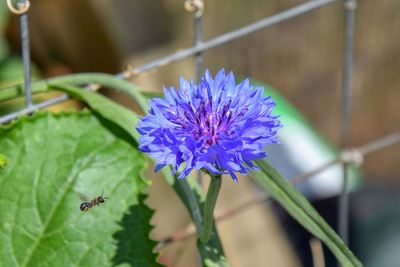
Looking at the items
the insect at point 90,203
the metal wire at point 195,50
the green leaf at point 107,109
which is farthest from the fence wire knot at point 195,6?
the insect at point 90,203

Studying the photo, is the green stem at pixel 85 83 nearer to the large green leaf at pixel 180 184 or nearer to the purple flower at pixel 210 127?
the large green leaf at pixel 180 184

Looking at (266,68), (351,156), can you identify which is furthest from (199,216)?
(266,68)

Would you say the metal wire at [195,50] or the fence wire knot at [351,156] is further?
the fence wire knot at [351,156]

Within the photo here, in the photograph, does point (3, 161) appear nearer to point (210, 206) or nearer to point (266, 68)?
point (210, 206)

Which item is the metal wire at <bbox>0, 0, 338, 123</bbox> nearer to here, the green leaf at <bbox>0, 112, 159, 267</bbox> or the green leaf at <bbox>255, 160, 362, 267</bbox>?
the green leaf at <bbox>0, 112, 159, 267</bbox>

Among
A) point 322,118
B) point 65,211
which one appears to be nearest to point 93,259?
point 65,211

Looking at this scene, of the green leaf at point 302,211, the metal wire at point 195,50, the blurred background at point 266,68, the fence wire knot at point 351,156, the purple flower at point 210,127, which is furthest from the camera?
the blurred background at point 266,68

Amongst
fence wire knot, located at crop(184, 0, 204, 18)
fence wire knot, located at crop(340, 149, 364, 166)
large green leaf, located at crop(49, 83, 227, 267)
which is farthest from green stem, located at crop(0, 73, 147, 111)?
fence wire knot, located at crop(340, 149, 364, 166)
